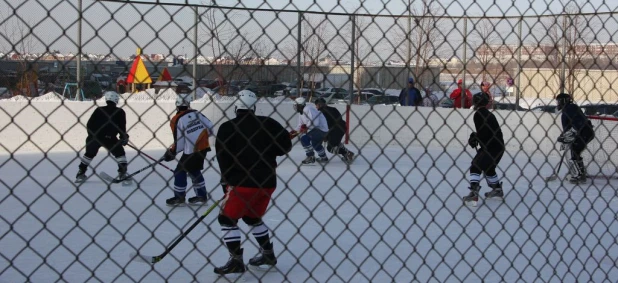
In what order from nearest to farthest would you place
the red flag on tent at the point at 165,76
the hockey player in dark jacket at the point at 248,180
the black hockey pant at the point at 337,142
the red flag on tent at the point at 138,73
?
1. the red flag on tent at the point at 138,73
2. the red flag on tent at the point at 165,76
3. the hockey player in dark jacket at the point at 248,180
4. the black hockey pant at the point at 337,142

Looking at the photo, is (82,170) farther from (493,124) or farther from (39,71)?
(39,71)

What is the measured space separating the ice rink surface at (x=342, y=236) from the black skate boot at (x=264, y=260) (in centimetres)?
6

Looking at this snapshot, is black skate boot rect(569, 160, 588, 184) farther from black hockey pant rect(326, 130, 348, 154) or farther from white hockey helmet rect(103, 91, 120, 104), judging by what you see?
white hockey helmet rect(103, 91, 120, 104)

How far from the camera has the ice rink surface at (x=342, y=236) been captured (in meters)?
3.81

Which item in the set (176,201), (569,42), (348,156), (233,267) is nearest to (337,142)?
(348,156)

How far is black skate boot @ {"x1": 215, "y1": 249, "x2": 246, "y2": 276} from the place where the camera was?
17.1ft

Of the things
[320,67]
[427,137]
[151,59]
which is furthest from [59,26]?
[427,137]

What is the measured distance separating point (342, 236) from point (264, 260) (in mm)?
1430

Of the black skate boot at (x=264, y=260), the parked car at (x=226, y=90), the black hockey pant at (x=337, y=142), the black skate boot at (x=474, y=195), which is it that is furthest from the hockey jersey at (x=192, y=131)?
the parked car at (x=226, y=90)

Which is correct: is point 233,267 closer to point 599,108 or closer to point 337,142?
point 599,108

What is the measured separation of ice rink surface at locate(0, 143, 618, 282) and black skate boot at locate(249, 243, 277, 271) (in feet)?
0.21

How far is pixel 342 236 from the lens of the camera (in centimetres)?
666

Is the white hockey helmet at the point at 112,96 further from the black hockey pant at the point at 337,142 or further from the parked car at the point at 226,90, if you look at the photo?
the black hockey pant at the point at 337,142


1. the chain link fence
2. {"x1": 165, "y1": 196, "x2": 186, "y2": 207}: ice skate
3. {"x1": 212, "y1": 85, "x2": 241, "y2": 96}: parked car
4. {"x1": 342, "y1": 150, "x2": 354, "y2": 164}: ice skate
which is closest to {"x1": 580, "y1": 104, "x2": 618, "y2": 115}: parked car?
the chain link fence
